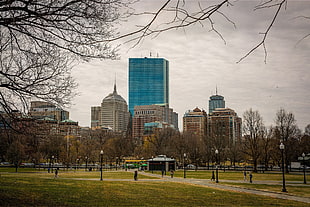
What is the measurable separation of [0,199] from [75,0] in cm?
802

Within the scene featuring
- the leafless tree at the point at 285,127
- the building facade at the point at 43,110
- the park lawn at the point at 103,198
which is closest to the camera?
the building facade at the point at 43,110

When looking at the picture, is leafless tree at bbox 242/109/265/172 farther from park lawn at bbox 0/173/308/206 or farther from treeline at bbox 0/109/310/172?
park lawn at bbox 0/173/308/206

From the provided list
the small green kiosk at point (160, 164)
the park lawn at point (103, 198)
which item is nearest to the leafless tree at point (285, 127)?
the small green kiosk at point (160, 164)

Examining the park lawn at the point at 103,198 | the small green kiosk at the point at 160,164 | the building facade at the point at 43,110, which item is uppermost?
the building facade at the point at 43,110

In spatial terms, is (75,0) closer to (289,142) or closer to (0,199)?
(0,199)

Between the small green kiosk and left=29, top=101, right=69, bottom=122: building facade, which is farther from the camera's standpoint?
the small green kiosk

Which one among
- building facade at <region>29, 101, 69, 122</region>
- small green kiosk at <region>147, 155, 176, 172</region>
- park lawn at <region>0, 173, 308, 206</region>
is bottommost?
small green kiosk at <region>147, 155, 176, 172</region>

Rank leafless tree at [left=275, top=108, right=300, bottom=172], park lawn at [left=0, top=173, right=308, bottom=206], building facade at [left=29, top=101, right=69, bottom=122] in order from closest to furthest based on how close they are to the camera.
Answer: building facade at [left=29, top=101, right=69, bottom=122] < park lawn at [left=0, top=173, right=308, bottom=206] < leafless tree at [left=275, top=108, right=300, bottom=172]

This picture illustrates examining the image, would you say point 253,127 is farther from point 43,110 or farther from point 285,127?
point 43,110

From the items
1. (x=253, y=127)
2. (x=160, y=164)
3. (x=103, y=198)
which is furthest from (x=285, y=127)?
(x=103, y=198)

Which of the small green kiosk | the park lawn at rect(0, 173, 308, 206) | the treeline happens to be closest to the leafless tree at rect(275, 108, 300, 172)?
the treeline

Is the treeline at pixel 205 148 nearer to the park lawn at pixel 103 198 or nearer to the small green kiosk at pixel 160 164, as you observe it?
the small green kiosk at pixel 160 164

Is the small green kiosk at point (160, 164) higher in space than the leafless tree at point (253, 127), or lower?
lower

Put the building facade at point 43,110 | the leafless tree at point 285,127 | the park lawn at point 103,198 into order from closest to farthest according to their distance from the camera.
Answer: the building facade at point 43,110
the park lawn at point 103,198
the leafless tree at point 285,127
